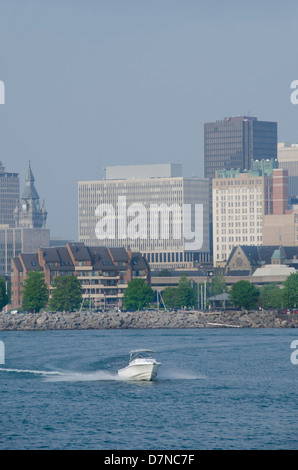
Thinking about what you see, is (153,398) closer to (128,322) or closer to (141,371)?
(141,371)

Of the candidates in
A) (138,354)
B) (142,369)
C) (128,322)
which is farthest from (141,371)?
(128,322)

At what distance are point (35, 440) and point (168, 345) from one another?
225ft

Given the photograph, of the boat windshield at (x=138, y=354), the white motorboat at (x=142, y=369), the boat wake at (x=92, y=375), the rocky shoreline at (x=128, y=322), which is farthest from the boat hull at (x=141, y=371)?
the rocky shoreline at (x=128, y=322)

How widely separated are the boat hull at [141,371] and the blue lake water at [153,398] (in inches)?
39.2

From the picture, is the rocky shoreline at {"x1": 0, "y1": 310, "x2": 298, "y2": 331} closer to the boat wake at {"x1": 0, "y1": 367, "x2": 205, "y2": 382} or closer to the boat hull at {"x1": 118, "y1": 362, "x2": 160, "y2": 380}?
the boat wake at {"x1": 0, "y1": 367, "x2": 205, "y2": 382}

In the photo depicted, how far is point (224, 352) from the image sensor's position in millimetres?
132500

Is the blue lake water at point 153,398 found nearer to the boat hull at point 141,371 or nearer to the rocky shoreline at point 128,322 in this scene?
the boat hull at point 141,371

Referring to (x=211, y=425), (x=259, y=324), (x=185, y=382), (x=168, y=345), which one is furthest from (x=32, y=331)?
(x=211, y=425)

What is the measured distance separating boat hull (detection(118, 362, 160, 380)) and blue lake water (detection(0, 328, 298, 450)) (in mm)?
Result: 996

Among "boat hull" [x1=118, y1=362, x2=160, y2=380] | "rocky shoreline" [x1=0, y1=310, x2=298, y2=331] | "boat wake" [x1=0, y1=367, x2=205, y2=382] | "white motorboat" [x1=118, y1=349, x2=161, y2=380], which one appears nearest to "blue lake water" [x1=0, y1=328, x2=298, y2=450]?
"boat wake" [x1=0, y1=367, x2=205, y2=382]

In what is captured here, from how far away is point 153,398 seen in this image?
93.4m

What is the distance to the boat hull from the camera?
10375cm

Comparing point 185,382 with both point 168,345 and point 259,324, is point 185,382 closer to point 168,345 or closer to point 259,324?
point 168,345

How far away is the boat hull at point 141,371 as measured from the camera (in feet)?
340
